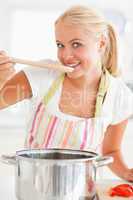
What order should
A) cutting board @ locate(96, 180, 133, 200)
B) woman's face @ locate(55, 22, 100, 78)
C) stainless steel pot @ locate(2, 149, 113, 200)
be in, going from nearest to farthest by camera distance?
1. stainless steel pot @ locate(2, 149, 113, 200)
2. cutting board @ locate(96, 180, 133, 200)
3. woman's face @ locate(55, 22, 100, 78)

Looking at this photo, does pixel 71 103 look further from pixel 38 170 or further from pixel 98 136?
pixel 38 170

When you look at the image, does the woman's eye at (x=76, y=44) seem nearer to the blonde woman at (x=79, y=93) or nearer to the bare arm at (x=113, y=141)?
the blonde woman at (x=79, y=93)

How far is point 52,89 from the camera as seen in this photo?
90cm

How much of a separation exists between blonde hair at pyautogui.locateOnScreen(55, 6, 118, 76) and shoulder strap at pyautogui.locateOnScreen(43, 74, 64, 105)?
9 centimetres

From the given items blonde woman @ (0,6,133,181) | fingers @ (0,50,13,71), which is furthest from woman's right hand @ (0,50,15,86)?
blonde woman @ (0,6,133,181)

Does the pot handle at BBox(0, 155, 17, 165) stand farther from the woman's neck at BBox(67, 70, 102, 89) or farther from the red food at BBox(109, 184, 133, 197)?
the woman's neck at BBox(67, 70, 102, 89)

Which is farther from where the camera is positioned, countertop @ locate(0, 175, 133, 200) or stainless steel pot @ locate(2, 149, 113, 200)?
countertop @ locate(0, 175, 133, 200)

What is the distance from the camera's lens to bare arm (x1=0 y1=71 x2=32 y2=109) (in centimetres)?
86

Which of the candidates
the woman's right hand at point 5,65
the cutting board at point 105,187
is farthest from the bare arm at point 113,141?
the woman's right hand at point 5,65

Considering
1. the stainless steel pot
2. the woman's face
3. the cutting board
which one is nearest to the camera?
the stainless steel pot

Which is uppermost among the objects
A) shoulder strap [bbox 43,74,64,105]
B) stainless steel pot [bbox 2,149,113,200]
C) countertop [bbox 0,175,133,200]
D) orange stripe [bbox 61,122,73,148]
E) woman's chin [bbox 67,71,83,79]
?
woman's chin [bbox 67,71,83,79]

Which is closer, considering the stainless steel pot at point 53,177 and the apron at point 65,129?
the stainless steel pot at point 53,177

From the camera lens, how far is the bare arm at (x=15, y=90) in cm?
86

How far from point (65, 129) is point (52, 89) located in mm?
85
